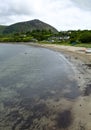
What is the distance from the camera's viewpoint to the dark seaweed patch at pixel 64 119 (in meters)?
15.2

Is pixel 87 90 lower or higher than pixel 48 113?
lower

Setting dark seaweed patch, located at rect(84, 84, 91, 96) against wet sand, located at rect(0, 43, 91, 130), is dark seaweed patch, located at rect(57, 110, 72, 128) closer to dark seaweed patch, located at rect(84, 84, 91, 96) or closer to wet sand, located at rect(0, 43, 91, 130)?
wet sand, located at rect(0, 43, 91, 130)

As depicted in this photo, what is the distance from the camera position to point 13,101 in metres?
20.7

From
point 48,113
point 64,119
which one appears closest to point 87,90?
point 48,113

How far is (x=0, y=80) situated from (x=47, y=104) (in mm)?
12716

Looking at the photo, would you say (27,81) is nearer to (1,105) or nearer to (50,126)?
(1,105)

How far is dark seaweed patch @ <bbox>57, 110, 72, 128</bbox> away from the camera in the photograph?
1517 centimetres

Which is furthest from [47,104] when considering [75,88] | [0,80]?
[0,80]

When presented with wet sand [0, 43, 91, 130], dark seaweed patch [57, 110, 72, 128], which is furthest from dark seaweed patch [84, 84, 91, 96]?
dark seaweed patch [57, 110, 72, 128]

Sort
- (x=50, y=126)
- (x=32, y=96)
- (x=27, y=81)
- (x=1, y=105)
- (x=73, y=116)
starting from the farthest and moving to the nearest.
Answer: (x=27, y=81) → (x=32, y=96) → (x=1, y=105) → (x=73, y=116) → (x=50, y=126)

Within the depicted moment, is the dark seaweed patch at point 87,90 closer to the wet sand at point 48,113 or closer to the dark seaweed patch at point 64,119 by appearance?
the wet sand at point 48,113

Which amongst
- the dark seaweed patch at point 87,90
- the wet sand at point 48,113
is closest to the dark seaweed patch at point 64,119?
the wet sand at point 48,113

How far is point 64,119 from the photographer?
16172mm

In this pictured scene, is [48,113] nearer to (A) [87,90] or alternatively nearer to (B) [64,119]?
(B) [64,119]
